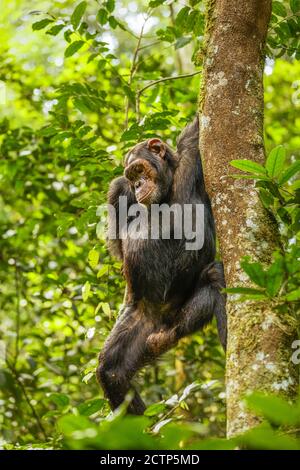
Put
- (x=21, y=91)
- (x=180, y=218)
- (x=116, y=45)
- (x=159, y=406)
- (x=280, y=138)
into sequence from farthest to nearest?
(x=116, y=45)
(x=280, y=138)
(x=21, y=91)
(x=180, y=218)
(x=159, y=406)

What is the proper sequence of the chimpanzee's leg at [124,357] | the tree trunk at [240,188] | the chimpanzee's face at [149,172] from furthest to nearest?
the chimpanzee's face at [149,172]
the chimpanzee's leg at [124,357]
the tree trunk at [240,188]

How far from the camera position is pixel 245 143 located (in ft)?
9.02

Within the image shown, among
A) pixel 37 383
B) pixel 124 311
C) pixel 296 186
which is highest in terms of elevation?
pixel 296 186

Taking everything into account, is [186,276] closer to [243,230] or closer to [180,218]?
[180,218]

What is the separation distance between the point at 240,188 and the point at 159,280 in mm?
1507

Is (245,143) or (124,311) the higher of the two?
(245,143)

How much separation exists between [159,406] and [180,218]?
5.03ft

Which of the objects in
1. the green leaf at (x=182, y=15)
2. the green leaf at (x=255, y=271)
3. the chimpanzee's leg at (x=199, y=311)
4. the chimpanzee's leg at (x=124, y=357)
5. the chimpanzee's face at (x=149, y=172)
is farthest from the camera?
the green leaf at (x=182, y=15)

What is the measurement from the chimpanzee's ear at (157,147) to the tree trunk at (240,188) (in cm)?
135

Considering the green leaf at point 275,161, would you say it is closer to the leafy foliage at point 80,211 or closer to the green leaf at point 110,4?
the leafy foliage at point 80,211

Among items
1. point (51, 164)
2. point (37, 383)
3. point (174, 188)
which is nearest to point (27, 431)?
point (37, 383)
